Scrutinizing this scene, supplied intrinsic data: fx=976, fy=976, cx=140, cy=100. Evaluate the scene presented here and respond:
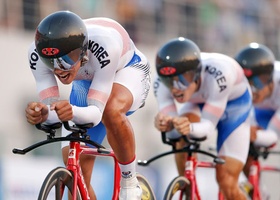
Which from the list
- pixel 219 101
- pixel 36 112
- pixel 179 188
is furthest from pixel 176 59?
pixel 36 112

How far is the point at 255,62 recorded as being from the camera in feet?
37.4

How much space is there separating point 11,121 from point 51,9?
214cm

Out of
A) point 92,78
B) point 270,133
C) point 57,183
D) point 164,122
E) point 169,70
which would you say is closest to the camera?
point 57,183

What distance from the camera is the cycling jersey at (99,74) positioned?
26.0ft

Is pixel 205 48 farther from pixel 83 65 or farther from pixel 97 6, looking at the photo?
pixel 83 65

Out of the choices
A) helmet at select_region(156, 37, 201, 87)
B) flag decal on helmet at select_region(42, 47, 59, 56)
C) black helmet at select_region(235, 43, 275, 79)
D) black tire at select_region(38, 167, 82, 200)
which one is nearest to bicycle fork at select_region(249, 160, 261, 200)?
black helmet at select_region(235, 43, 275, 79)

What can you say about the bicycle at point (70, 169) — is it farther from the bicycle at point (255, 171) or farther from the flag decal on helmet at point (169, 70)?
the bicycle at point (255, 171)

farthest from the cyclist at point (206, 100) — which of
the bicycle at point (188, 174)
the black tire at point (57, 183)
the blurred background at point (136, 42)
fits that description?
the blurred background at point (136, 42)

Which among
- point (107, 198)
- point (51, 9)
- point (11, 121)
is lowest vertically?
point (107, 198)

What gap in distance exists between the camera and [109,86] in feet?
26.4

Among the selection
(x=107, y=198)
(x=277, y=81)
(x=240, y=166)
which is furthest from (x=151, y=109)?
(x=240, y=166)

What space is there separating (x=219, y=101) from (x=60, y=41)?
2716mm

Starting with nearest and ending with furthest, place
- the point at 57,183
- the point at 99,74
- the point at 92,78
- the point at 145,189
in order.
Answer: the point at 57,183
the point at 99,74
the point at 92,78
the point at 145,189

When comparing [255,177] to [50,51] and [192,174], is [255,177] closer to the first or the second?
[192,174]
